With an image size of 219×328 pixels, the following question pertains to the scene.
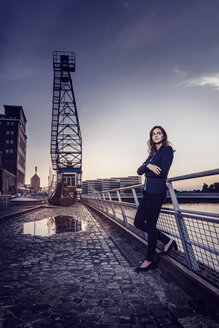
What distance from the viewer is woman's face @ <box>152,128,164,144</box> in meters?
3.16

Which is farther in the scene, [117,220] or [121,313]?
[117,220]

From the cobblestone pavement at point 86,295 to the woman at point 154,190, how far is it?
36cm

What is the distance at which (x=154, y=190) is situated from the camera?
9.48 feet

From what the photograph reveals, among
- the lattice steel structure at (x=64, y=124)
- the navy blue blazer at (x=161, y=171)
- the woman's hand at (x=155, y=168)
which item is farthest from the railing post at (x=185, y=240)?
the lattice steel structure at (x=64, y=124)

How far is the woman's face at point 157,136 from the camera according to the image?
316 centimetres

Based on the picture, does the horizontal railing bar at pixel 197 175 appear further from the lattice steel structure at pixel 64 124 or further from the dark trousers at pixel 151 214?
the lattice steel structure at pixel 64 124

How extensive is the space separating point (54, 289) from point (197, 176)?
1.98m

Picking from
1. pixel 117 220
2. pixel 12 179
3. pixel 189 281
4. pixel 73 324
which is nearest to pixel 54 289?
pixel 73 324

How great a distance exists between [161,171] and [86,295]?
5.28 feet

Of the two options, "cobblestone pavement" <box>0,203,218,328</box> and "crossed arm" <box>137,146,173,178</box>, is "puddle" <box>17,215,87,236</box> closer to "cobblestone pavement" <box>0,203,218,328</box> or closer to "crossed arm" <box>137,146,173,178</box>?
"cobblestone pavement" <box>0,203,218,328</box>

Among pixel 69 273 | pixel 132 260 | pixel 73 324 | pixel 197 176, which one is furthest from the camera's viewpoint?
pixel 132 260

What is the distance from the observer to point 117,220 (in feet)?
26.5

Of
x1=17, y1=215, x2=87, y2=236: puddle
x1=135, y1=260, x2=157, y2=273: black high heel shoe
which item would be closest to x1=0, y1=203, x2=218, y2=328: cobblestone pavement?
x1=135, y1=260, x2=157, y2=273: black high heel shoe

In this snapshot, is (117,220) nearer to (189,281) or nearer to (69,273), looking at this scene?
(69,273)
